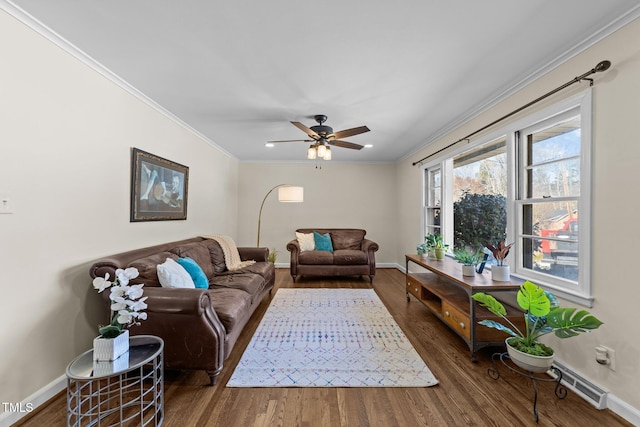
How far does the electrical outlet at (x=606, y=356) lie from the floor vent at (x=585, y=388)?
18 cm

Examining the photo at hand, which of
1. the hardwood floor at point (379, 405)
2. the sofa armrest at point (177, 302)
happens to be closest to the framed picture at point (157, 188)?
the sofa armrest at point (177, 302)

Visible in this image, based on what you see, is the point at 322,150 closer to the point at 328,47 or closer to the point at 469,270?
the point at 328,47

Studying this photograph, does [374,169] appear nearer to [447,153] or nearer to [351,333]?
[447,153]

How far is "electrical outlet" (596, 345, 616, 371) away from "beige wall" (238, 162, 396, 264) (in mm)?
4518

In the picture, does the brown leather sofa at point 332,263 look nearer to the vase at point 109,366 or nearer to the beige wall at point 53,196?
the beige wall at point 53,196

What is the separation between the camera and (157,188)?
10.2 feet

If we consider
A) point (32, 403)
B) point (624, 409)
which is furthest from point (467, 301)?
point (32, 403)

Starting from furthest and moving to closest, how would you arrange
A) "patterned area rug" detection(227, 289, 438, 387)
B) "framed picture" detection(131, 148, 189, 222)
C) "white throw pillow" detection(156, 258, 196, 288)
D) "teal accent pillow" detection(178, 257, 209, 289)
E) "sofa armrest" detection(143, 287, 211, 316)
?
"framed picture" detection(131, 148, 189, 222) < "teal accent pillow" detection(178, 257, 209, 289) < "white throw pillow" detection(156, 258, 196, 288) < "patterned area rug" detection(227, 289, 438, 387) < "sofa armrest" detection(143, 287, 211, 316)

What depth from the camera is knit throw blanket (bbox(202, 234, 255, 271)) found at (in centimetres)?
385

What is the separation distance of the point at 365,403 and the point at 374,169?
5149 millimetres

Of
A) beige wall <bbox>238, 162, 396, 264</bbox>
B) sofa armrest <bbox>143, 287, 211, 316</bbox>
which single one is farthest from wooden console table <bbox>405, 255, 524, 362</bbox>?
beige wall <bbox>238, 162, 396, 264</bbox>

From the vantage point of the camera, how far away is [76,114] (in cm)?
210

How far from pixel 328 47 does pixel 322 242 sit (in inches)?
158

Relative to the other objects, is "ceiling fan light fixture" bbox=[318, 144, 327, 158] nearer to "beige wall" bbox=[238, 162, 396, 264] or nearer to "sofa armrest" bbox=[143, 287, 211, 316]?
"sofa armrest" bbox=[143, 287, 211, 316]
